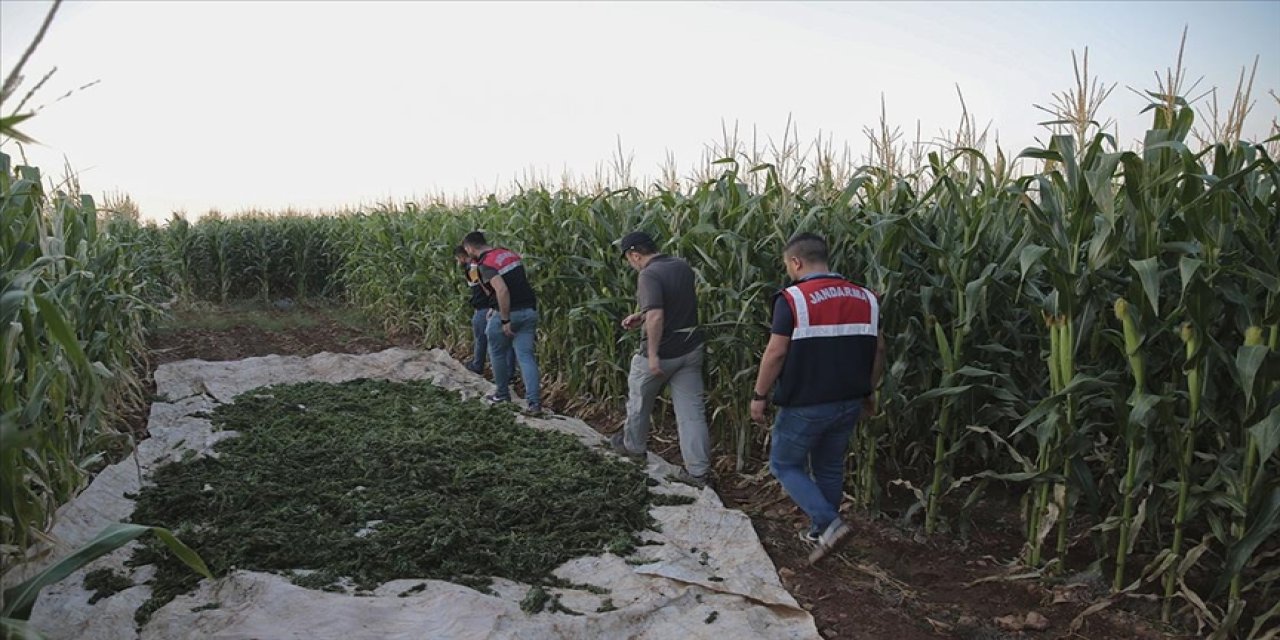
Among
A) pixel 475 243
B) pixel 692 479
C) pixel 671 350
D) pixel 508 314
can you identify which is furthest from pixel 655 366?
pixel 475 243

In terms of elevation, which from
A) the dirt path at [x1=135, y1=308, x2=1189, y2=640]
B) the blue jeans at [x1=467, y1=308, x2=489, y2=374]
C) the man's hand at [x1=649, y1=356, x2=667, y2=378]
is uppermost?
the man's hand at [x1=649, y1=356, x2=667, y2=378]

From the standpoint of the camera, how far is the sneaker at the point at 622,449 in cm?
635

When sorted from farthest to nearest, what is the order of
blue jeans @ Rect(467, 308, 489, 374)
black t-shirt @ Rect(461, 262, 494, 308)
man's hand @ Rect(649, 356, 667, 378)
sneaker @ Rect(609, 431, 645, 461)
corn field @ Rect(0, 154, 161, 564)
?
blue jeans @ Rect(467, 308, 489, 374)
black t-shirt @ Rect(461, 262, 494, 308)
sneaker @ Rect(609, 431, 645, 461)
man's hand @ Rect(649, 356, 667, 378)
corn field @ Rect(0, 154, 161, 564)

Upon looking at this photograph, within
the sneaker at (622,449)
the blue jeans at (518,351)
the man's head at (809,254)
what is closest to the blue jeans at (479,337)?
the blue jeans at (518,351)

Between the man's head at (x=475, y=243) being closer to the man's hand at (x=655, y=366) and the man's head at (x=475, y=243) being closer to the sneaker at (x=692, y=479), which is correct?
the man's hand at (x=655, y=366)

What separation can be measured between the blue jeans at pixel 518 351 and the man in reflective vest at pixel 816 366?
3865mm

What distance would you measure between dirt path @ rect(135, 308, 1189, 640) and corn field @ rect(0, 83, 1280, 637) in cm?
14

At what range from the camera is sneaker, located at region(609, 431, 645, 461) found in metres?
6.35

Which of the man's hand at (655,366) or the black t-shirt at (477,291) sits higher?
the black t-shirt at (477,291)

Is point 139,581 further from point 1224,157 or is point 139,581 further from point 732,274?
point 1224,157

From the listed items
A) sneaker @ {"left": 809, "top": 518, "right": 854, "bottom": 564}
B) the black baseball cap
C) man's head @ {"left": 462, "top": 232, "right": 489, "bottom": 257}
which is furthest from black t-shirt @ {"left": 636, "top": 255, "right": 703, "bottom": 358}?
man's head @ {"left": 462, "top": 232, "right": 489, "bottom": 257}

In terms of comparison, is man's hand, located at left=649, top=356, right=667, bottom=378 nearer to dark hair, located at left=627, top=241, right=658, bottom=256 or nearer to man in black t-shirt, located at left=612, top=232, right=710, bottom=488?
man in black t-shirt, located at left=612, top=232, right=710, bottom=488

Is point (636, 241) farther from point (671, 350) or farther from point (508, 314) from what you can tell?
point (508, 314)

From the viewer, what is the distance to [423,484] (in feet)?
18.7
